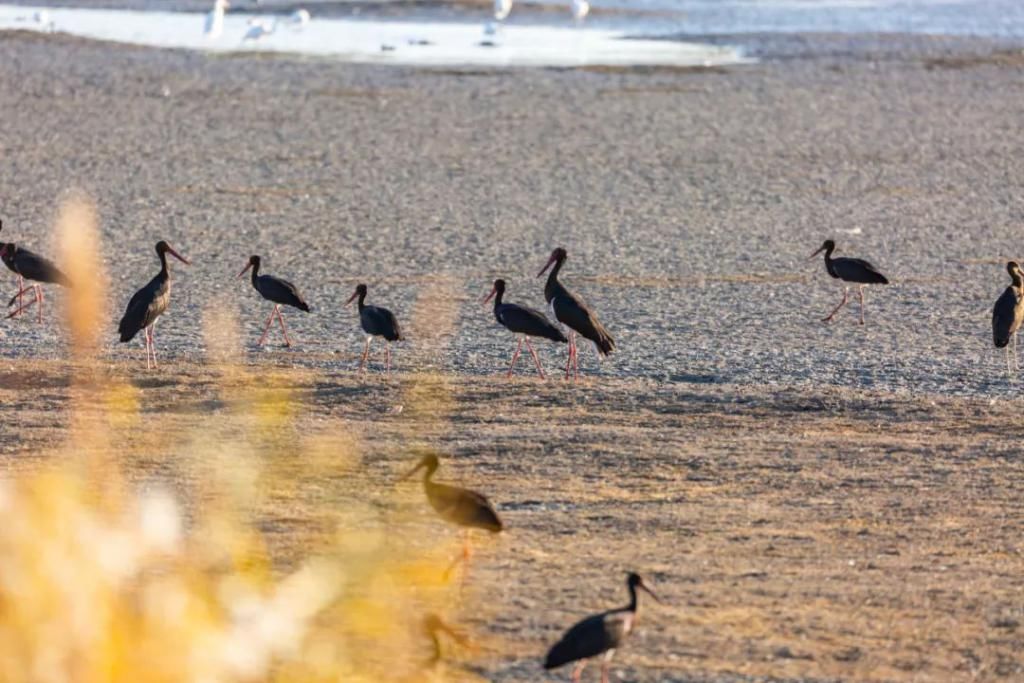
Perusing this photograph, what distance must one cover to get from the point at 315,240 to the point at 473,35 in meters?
20.3

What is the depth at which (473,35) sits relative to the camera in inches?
1522

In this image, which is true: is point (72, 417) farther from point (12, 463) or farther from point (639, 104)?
point (639, 104)

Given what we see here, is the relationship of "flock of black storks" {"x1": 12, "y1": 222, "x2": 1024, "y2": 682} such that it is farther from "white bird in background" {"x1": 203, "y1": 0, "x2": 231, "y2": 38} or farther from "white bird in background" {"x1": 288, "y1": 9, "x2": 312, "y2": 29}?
"white bird in background" {"x1": 288, "y1": 9, "x2": 312, "y2": 29}

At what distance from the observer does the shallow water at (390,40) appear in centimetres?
3416

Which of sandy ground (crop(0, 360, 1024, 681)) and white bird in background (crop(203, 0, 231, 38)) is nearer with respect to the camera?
sandy ground (crop(0, 360, 1024, 681))

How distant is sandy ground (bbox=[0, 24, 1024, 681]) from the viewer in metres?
8.78

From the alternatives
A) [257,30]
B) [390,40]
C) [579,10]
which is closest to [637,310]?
[390,40]

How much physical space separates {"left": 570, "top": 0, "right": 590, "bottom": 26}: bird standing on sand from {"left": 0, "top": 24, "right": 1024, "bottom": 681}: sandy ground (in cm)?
841

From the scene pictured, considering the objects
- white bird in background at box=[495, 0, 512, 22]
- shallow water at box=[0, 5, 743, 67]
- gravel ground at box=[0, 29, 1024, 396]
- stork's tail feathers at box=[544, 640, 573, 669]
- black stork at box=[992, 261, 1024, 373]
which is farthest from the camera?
white bird in background at box=[495, 0, 512, 22]

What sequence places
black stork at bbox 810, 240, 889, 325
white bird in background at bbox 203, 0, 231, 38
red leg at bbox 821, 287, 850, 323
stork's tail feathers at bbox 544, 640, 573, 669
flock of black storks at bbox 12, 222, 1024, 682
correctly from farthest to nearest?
white bird in background at bbox 203, 0, 231, 38 → black stork at bbox 810, 240, 889, 325 → red leg at bbox 821, 287, 850, 323 → flock of black storks at bbox 12, 222, 1024, 682 → stork's tail feathers at bbox 544, 640, 573, 669

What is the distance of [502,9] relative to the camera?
1598 inches

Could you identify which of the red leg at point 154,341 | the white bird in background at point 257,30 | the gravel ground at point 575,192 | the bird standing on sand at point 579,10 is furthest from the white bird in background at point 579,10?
the red leg at point 154,341


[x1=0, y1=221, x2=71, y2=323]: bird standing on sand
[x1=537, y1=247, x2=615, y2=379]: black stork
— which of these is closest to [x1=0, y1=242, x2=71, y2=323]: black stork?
[x1=0, y1=221, x2=71, y2=323]: bird standing on sand

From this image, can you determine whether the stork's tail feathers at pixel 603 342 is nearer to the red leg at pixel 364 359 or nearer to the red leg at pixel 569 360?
the red leg at pixel 569 360
